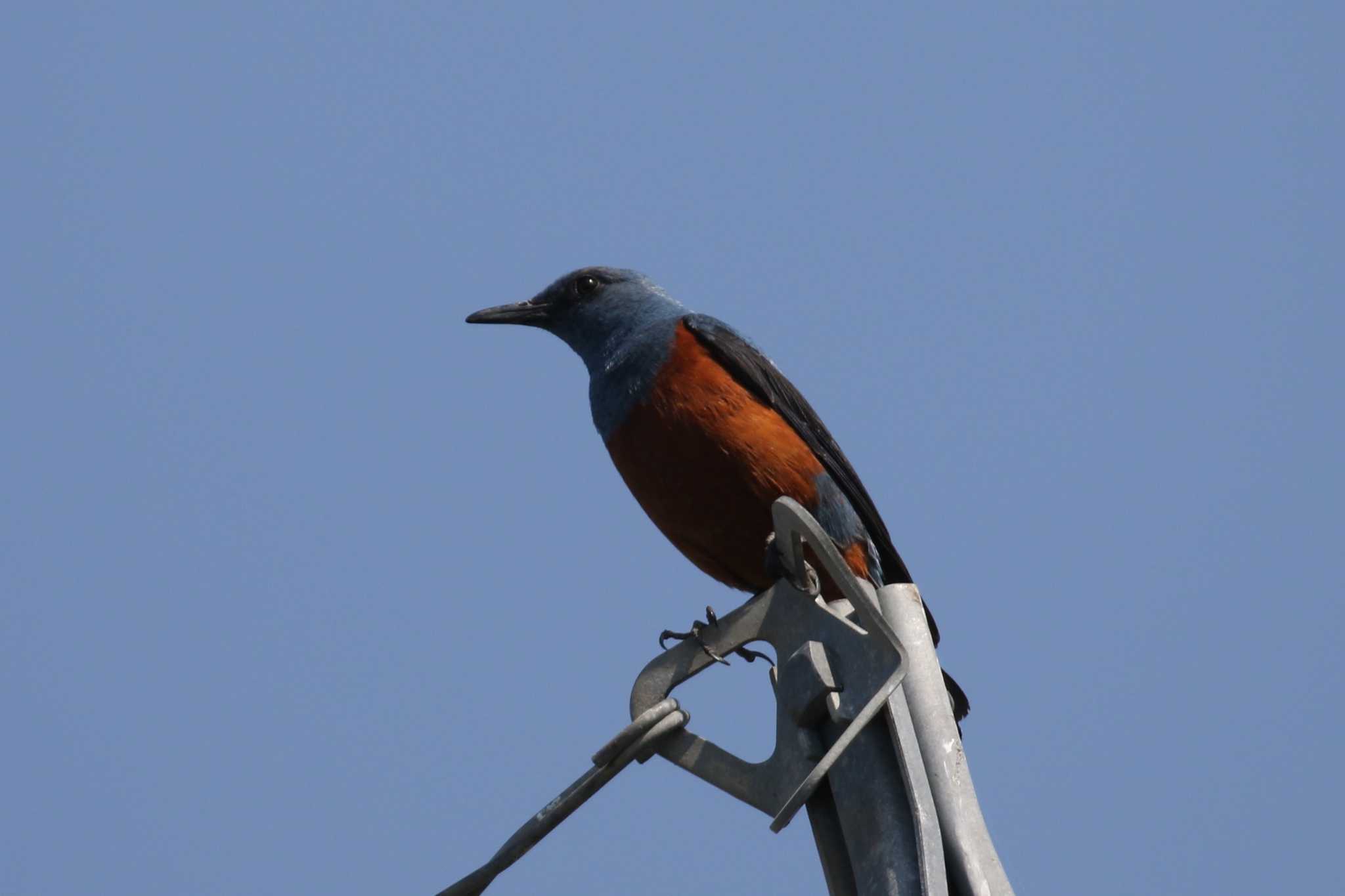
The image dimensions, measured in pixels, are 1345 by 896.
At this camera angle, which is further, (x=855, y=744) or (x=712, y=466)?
(x=712, y=466)

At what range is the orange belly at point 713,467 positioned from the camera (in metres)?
5.46

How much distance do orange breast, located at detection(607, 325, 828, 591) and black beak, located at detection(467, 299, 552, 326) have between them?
1.36 m

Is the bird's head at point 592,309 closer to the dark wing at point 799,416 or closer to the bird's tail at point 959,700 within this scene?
the dark wing at point 799,416

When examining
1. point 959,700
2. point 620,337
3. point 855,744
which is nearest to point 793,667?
point 855,744

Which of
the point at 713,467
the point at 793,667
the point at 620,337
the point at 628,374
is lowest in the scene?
the point at 793,667

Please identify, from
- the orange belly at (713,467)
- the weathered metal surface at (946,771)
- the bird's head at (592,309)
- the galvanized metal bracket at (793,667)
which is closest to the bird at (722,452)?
the orange belly at (713,467)

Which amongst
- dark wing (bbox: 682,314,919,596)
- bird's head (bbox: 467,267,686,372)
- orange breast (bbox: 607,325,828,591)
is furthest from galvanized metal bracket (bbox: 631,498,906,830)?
bird's head (bbox: 467,267,686,372)

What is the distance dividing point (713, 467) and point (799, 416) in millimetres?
800

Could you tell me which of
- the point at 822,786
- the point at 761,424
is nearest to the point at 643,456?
the point at 761,424

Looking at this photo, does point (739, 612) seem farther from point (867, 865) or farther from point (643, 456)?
point (643, 456)

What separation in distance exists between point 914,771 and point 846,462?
364 centimetres

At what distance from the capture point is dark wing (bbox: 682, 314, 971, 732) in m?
6.00

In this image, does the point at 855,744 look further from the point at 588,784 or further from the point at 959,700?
the point at 959,700

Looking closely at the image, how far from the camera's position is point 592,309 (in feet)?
22.6
